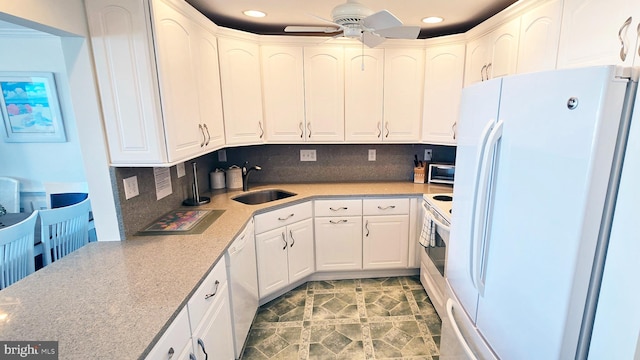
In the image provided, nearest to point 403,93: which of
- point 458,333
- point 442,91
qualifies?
point 442,91

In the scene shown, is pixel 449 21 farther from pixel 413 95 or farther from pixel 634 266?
pixel 634 266

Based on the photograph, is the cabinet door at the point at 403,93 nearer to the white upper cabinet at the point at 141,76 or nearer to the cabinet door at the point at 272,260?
the cabinet door at the point at 272,260

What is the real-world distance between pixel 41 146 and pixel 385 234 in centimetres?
378

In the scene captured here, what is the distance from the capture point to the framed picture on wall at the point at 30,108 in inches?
116

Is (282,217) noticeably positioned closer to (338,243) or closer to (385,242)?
(338,243)

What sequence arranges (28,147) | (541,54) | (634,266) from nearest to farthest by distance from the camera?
(634,266), (541,54), (28,147)

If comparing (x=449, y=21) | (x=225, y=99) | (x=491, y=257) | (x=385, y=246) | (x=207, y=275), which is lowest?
(x=385, y=246)

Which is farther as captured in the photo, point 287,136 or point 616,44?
point 287,136

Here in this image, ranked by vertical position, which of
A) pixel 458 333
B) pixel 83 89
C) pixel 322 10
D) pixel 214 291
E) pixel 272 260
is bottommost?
pixel 272 260

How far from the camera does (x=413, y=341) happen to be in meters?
2.01

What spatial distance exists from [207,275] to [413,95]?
7.55ft

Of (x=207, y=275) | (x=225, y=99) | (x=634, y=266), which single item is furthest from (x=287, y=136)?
(x=634, y=266)

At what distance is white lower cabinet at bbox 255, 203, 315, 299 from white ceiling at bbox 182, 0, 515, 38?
1492 millimetres

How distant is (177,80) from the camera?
1.66m
